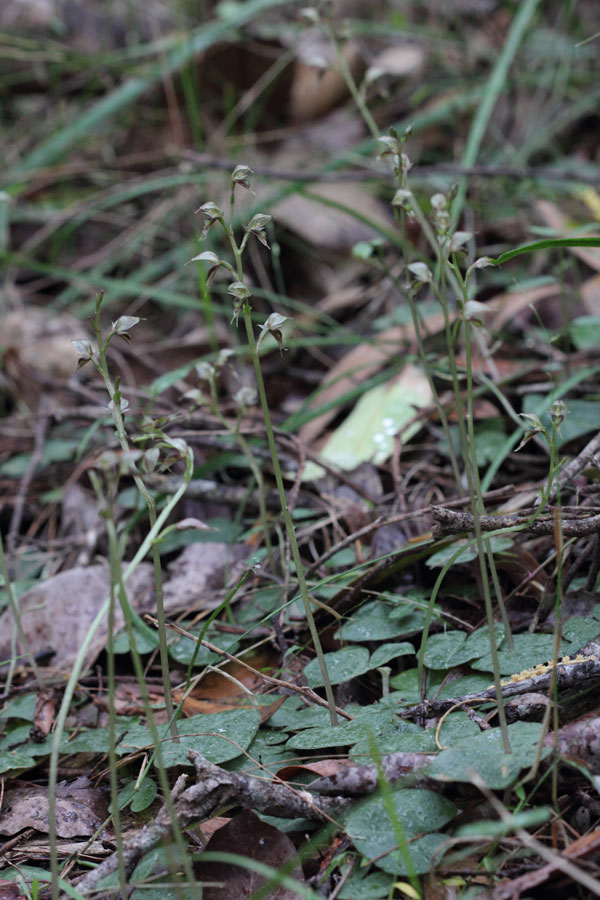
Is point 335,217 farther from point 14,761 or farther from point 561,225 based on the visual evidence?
point 14,761

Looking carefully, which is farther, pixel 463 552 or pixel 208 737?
pixel 463 552

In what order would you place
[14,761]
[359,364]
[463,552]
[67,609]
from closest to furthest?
[14,761] → [463,552] → [67,609] → [359,364]

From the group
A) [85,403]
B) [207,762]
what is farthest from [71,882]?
[85,403]

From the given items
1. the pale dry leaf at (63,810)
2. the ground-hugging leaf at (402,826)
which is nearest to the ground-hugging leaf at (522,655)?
the ground-hugging leaf at (402,826)

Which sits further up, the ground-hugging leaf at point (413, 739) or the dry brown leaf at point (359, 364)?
the dry brown leaf at point (359, 364)

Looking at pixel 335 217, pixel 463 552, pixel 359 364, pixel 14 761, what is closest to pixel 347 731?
pixel 463 552

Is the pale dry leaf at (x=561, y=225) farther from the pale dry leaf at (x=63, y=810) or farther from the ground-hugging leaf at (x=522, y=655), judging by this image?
the pale dry leaf at (x=63, y=810)

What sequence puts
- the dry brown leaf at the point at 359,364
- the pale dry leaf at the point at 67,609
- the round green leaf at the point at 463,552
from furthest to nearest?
the dry brown leaf at the point at 359,364
the pale dry leaf at the point at 67,609
the round green leaf at the point at 463,552

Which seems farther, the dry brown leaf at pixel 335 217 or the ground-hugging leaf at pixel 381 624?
the dry brown leaf at pixel 335 217
